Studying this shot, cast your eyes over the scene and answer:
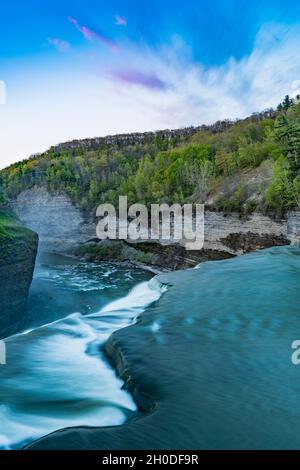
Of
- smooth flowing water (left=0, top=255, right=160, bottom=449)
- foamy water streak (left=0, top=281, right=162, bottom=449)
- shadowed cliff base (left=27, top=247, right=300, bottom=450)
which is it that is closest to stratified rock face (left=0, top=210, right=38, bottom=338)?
smooth flowing water (left=0, top=255, right=160, bottom=449)

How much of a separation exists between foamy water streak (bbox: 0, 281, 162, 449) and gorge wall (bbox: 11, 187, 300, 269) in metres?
26.4

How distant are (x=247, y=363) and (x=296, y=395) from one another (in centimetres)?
119

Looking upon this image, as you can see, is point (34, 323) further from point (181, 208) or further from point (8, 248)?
point (181, 208)

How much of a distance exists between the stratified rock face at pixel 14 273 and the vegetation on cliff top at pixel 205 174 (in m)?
16.7

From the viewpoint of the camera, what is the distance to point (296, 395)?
5.75 m

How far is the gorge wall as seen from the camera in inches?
1320

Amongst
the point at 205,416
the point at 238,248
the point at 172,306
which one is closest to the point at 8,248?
the point at 172,306

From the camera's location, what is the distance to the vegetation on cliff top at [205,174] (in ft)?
123
